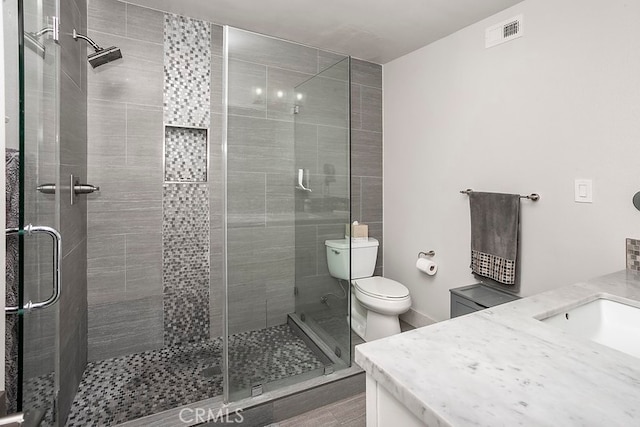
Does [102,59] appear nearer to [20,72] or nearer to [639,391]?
[20,72]

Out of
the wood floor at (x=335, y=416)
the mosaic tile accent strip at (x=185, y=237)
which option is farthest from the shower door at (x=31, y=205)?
the mosaic tile accent strip at (x=185, y=237)

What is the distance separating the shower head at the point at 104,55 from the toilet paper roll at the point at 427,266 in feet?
8.47

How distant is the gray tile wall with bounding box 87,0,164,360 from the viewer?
215cm

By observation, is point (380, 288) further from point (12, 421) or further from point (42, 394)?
point (12, 421)

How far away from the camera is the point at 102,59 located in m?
1.94

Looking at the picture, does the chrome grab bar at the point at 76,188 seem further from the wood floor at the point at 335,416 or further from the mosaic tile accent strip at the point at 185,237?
the wood floor at the point at 335,416

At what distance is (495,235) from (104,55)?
271 cm

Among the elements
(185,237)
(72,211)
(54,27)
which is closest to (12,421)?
(54,27)

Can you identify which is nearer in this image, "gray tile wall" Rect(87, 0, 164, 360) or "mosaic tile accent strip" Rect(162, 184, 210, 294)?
"gray tile wall" Rect(87, 0, 164, 360)

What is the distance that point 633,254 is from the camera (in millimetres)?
1569

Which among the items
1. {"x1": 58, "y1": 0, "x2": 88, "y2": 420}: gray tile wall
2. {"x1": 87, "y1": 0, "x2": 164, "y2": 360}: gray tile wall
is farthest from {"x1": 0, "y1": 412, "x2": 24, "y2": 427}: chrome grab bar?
{"x1": 87, "y1": 0, "x2": 164, "y2": 360}: gray tile wall

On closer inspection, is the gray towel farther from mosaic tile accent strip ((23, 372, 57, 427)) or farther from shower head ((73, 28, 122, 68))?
shower head ((73, 28, 122, 68))

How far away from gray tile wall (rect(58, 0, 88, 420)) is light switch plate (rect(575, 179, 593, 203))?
2.65 m

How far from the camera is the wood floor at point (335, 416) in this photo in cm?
170
